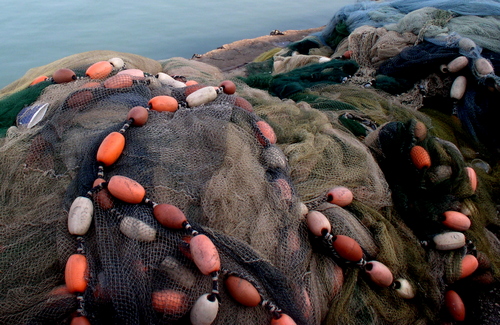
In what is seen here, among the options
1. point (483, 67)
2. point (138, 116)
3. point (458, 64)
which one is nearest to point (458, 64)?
point (458, 64)

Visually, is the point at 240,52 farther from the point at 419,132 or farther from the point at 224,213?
the point at 224,213

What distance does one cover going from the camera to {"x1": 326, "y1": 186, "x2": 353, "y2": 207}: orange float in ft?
6.70

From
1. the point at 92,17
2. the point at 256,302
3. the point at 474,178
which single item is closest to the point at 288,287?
the point at 256,302

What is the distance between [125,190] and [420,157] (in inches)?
63.5

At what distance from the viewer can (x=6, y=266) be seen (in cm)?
163

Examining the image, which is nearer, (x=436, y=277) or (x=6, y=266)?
(x=6, y=266)

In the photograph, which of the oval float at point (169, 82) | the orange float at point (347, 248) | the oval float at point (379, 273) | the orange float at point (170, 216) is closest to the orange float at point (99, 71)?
the oval float at point (169, 82)

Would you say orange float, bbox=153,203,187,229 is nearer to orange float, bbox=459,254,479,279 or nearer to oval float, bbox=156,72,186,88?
oval float, bbox=156,72,186,88

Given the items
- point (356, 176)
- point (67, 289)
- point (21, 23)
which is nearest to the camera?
point (67, 289)

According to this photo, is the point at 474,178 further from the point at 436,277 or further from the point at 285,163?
the point at 285,163

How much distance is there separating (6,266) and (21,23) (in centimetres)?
766

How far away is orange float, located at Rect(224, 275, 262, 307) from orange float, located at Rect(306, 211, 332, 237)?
45 centimetres

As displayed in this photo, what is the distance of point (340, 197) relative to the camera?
204 centimetres

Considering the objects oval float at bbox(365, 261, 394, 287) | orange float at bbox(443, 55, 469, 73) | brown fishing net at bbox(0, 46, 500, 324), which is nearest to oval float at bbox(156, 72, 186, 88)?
brown fishing net at bbox(0, 46, 500, 324)
